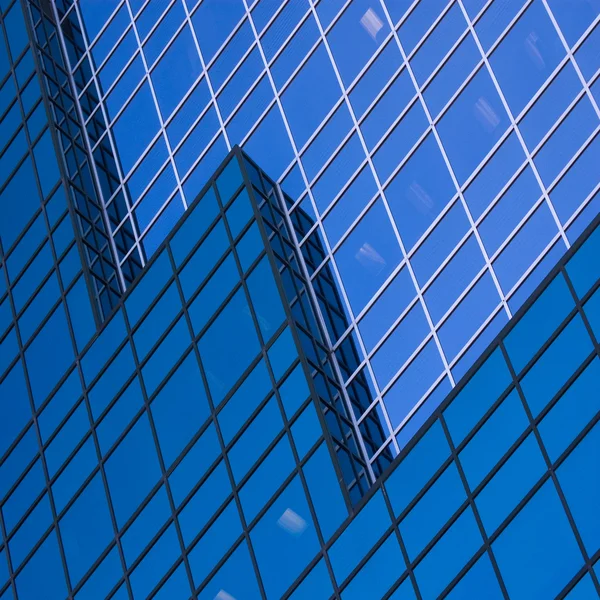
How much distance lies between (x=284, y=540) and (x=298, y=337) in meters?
5.25

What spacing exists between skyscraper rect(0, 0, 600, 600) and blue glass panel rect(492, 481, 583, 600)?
0.05m

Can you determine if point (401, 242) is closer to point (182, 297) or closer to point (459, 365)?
point (459, 365)

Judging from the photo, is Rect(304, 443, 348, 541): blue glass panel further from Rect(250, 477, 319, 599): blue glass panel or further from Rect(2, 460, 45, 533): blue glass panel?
Rect(2, 460, 45, 533): blue glass panel

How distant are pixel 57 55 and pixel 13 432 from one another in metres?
14.6

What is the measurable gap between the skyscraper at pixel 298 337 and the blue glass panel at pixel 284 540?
0.06m

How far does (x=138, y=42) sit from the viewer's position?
164 ft

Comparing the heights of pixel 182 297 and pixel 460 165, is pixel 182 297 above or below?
below

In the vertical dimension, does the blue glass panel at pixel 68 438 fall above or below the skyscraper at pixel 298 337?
below

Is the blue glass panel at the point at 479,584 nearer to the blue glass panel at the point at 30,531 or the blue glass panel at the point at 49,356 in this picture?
the blue glass panel at the point at 30,531

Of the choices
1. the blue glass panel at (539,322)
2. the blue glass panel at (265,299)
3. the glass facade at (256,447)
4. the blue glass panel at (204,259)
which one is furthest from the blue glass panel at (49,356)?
the blue glass panel at (539,322)

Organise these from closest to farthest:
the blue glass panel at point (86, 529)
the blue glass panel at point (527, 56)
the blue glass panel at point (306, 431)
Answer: the blue glass panel at point (306, 431), the blue glass panel at point (527, 56), the blue glass panel at point (86, 529)

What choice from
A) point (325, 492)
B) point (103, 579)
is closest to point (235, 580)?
point (325, 492)

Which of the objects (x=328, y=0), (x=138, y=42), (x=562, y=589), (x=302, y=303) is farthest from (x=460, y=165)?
(x=138, y=42)

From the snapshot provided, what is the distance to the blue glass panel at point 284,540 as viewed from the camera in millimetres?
36125
